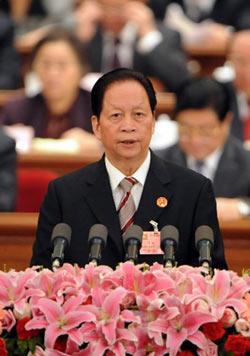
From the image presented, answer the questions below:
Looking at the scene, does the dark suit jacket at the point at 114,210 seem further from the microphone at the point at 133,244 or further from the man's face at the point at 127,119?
the microphone at the point at 133,244

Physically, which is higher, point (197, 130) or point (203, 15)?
point (203, 15)

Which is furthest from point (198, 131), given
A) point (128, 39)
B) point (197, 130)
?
point (128, 39)

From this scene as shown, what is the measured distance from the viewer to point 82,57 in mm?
4883

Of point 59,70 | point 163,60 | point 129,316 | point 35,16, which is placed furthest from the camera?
point 35,16

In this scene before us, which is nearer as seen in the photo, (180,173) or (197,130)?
(180,173)

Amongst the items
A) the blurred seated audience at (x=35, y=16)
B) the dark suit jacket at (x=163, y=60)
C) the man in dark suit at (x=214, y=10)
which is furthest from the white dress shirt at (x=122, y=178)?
the man in dark suit at (x=214, y=10)

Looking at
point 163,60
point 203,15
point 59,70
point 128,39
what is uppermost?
point 203,15

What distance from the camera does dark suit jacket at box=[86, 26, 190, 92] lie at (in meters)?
5.42

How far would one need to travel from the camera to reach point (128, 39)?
561cm

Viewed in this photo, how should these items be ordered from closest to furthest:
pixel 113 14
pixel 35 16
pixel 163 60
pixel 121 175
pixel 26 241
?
pixel 121 175 < pixel 26 241 < pixel 163 60 < pixel 113 14 < pixel 35 16

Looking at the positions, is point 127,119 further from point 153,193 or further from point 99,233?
point 99,233

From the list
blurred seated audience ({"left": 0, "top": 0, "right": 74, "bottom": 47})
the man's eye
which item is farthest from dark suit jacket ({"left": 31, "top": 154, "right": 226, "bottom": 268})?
blurred seated audience ({"left": 0, "top": 0, "right": 74, "bottom": 47})

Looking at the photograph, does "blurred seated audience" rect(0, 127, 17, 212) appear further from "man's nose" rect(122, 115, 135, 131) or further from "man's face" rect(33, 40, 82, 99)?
"man's nose" rect(122, 115, 135, 131)

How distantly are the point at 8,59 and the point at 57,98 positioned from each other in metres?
0.81
